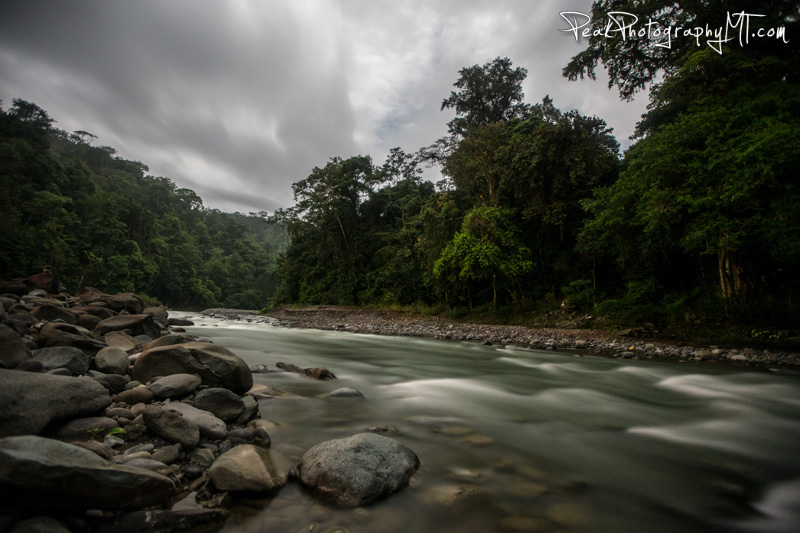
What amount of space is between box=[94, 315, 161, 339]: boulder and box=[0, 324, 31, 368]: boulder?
3671mm

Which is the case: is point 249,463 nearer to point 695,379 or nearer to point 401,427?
point 401,427

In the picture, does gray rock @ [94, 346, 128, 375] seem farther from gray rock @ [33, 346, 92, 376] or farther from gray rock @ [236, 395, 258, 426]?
gray rock @ [236, 395, 258, 426]

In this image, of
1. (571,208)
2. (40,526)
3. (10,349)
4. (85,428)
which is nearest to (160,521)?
(40,526)

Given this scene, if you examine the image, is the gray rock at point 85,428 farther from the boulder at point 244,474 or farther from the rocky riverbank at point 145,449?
the boulder at point 244,474

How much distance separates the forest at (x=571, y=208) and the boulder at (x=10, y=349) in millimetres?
13358

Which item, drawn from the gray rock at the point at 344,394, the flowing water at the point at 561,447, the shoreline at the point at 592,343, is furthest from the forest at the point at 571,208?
the gray rock at the point at 344,394

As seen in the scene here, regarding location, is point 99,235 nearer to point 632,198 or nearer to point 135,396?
point 135,396

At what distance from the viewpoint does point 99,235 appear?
4153 centimetres

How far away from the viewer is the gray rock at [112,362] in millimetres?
4047

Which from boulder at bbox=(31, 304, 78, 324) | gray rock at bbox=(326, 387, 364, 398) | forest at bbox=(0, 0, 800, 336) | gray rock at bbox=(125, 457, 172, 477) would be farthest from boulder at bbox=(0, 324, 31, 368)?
forest at bbox=(0, 0, 800, 336)

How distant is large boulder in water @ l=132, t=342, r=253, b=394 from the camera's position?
4008mm

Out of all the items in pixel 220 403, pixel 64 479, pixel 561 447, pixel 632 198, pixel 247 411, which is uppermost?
pixel 632 198

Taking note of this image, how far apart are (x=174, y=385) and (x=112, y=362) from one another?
1143 millimetres

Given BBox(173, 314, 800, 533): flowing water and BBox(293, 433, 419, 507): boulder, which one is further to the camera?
BBox(293, 433, 419, 507): boulder
